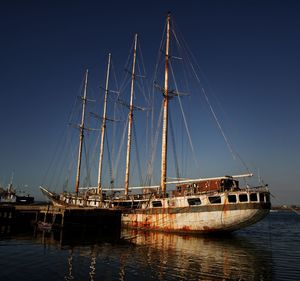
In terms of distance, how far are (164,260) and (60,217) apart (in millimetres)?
21553

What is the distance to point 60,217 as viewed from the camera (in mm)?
40438

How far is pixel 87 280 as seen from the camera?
56.7 ft

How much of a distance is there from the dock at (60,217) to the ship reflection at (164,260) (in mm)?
3758

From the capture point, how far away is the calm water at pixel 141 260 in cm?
1867

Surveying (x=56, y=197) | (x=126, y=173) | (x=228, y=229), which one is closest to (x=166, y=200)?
(x=228, y=229)

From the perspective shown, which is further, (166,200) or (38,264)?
(166,200)

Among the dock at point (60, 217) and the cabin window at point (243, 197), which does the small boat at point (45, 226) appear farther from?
the cabin window at point (243, 197)

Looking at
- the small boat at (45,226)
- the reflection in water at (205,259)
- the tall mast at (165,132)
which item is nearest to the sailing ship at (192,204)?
the tall mast at (165,132)

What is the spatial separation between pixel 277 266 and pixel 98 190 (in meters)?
47.0

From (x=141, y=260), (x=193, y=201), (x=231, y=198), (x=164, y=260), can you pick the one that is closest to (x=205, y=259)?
(x=164, y=260)

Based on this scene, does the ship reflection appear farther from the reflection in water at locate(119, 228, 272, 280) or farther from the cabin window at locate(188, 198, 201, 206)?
the cabin window at locate(188, 198, 201, 206)

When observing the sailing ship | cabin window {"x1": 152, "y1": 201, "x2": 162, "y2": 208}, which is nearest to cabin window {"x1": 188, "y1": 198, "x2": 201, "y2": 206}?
the sailing ship

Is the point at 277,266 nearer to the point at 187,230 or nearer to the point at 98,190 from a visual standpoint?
the point at 187,230

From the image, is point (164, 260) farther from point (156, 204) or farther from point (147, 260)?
point (156, 204)
